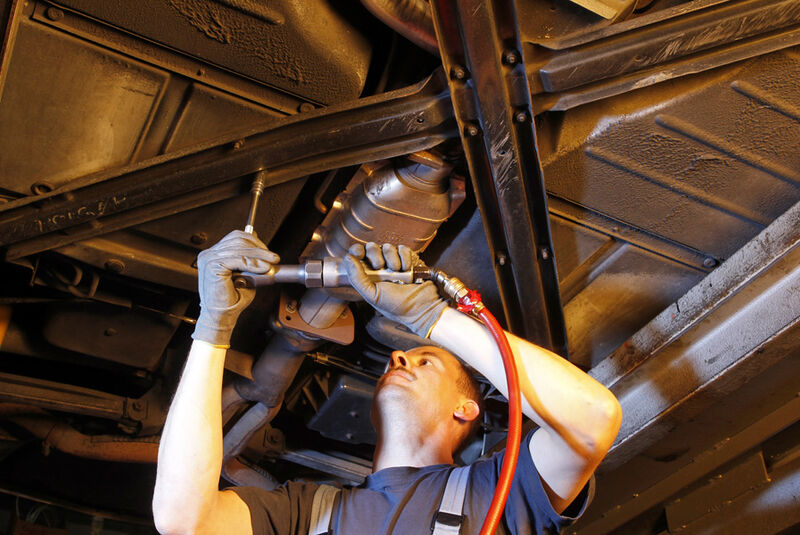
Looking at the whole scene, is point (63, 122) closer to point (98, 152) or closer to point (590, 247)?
point (98, 152)

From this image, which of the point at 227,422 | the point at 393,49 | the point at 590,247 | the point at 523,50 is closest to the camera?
the point at 523,50

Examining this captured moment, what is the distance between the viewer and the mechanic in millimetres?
1175

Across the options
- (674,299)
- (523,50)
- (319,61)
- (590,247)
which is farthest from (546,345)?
(319,61)

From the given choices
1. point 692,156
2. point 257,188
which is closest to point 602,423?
point 692,156

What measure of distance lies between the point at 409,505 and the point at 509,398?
1.08ft

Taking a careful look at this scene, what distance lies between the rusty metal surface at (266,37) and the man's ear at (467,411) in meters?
0.75

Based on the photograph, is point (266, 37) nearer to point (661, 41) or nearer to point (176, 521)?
point (661, 41)

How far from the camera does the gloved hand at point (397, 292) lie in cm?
128

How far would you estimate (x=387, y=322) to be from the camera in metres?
1.79

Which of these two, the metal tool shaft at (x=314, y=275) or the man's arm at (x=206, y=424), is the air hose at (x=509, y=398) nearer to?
the metal tool shaft at (x=314, y=275)

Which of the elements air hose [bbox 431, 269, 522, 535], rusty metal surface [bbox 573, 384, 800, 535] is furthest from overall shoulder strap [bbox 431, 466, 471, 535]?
rusty metal surface [bbox 573, 384, 800, 535]

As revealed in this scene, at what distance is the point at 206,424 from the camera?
1.20m

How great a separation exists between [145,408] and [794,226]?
5.90ft

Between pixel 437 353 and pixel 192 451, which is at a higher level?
pixel 437 353
